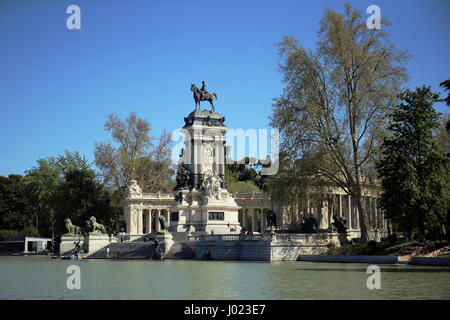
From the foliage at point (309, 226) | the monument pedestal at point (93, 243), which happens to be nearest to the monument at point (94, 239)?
the monument pedestal at point (93, 243)

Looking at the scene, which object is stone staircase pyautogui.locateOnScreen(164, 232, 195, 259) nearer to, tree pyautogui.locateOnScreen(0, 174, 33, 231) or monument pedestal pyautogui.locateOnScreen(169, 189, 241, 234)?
monument pedestal pyautogui.locateOnScreen(169, 189, 241, 234)

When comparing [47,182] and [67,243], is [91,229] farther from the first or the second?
[47,182]

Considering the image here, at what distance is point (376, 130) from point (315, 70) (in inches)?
258

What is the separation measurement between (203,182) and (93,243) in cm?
1419

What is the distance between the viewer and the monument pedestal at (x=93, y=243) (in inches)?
2209

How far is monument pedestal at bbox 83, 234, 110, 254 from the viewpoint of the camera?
56109mm

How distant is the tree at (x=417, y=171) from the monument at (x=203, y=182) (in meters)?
27.4

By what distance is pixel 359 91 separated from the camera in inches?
1731

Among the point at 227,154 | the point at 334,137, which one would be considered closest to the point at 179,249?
the point at 334,137

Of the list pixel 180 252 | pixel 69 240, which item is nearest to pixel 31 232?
pixel 69 240

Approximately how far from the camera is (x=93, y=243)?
56562 mm

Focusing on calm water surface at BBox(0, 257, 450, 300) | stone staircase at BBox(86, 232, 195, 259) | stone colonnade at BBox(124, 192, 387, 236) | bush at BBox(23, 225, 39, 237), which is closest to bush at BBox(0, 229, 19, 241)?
bush at BBox(23, 225, 39, 237)

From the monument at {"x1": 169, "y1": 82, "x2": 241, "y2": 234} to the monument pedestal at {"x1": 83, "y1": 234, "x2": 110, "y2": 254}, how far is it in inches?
337
